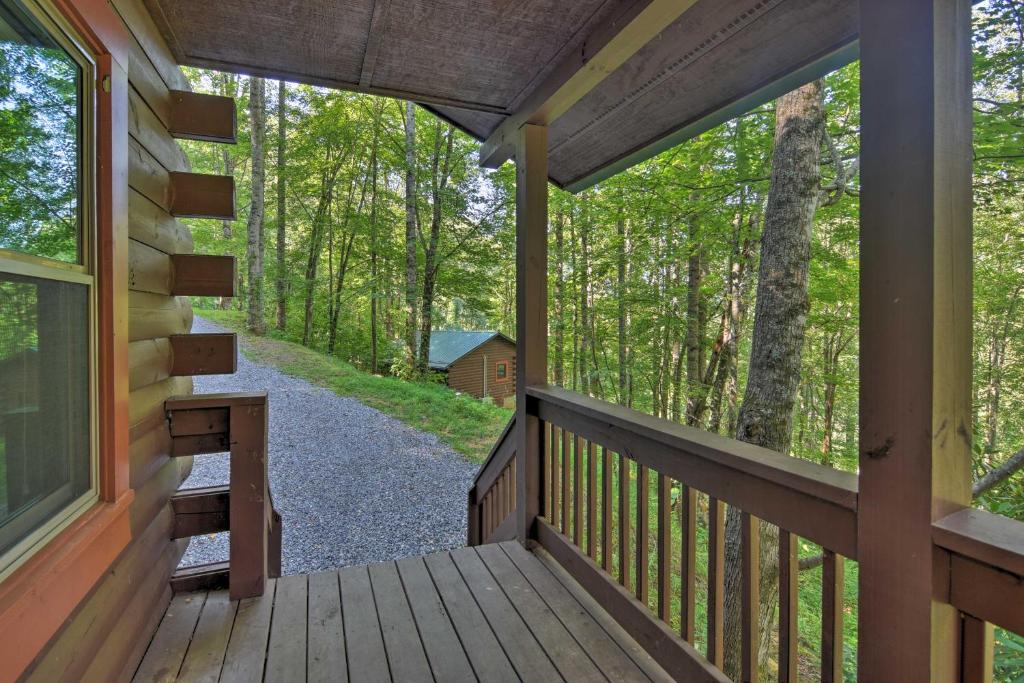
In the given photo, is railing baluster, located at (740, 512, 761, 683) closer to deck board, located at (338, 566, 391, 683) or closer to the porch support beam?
deck board, located at (338, 566, 391, 683)

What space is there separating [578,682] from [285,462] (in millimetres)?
5090

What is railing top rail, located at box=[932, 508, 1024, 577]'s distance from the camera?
715mm

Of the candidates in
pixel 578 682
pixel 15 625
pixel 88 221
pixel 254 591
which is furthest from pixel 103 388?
pixel 578 682

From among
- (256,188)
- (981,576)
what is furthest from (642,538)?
(256,188)

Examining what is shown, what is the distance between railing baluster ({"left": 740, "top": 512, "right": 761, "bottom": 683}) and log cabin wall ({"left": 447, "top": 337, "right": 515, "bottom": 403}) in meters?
13.8

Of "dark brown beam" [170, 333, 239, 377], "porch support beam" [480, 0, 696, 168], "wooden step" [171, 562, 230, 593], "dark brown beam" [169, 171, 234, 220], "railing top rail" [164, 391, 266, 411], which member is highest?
"porch support beam" [480, 0, 696, 168]

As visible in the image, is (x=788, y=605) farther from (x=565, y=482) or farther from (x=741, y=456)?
(x=565, y=482)

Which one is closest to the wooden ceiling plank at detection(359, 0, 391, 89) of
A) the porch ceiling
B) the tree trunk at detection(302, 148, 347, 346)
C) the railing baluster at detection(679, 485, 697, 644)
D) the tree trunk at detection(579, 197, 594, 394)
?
the porch ceiling

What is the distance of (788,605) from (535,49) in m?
2.05

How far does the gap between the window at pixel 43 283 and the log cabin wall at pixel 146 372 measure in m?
0.36

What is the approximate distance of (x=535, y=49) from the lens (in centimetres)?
188

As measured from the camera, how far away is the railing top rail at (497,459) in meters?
2.78

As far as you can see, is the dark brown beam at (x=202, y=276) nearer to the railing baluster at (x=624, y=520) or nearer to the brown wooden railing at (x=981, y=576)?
→ the railing baluster at (x=624, y=520)

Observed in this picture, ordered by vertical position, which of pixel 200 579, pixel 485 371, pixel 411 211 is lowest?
pixel 485 371
